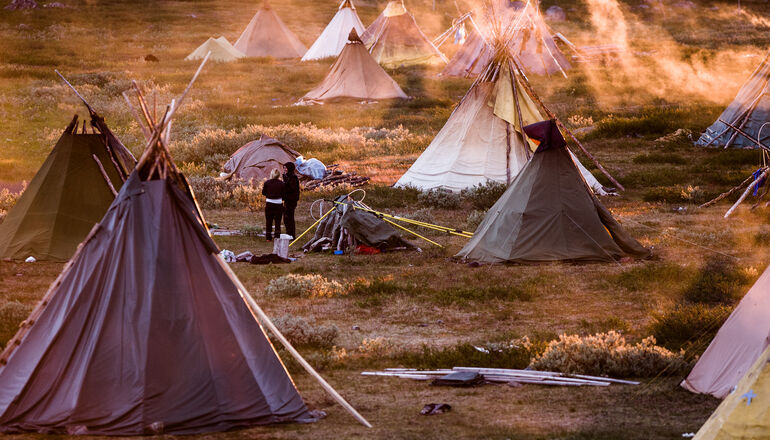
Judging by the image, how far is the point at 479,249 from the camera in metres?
15.0

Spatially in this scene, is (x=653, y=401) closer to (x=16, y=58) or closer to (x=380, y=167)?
(x=380, y=167)

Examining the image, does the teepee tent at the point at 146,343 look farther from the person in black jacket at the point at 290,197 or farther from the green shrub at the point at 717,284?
the person in black jacket at the point at 290,197

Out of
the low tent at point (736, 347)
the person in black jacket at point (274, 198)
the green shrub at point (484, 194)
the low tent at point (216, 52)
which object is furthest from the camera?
the low tent at point (216, 52)

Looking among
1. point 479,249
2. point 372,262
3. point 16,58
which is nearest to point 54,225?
point 372,262

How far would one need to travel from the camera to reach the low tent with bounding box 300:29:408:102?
122 feet

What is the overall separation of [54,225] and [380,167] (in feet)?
36.3

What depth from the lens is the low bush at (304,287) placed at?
13.2 m

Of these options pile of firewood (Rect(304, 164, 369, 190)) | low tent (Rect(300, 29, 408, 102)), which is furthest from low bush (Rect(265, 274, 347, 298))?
low tent (Rect(300, 29, 408, 102))

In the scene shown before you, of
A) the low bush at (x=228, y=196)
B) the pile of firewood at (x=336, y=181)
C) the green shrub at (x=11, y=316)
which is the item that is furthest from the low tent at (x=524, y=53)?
the green shrub at (x=11, y=316)

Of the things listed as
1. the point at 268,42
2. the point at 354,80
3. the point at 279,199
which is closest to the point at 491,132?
the point at 279,199

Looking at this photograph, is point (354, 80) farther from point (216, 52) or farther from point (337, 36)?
point (216, 52)

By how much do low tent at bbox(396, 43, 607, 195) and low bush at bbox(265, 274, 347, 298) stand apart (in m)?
7.88

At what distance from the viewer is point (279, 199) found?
1673 cm

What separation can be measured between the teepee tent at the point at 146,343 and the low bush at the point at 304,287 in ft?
15.9
